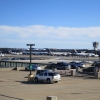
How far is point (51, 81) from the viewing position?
31562 mm

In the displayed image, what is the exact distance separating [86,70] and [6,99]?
99.4 feet

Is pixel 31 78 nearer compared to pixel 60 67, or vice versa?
pixel 31 78

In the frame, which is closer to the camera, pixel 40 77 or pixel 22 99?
pixel 22 99

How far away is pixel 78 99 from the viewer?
20.6 metres

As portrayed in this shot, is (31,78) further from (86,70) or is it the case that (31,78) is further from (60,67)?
→ (60,67)

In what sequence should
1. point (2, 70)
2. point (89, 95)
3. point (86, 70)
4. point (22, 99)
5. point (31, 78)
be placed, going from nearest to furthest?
point (22, 99)
point (89, 95)
point (31, 78)
point (86, 70)
point (2, 70)

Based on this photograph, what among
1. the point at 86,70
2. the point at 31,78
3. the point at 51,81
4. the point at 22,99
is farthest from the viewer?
the point at 86,70

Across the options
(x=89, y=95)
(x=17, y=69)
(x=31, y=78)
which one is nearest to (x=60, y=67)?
(x=17, y=69)

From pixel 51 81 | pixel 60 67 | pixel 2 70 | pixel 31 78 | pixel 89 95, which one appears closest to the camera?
pixel 89 95

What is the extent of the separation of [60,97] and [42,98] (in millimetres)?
1459

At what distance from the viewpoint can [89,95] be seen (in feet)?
74.1

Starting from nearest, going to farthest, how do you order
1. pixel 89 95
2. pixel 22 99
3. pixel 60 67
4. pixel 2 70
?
pixel 22 99
pixel 89 95
pixel 2 70
pixel 60 67

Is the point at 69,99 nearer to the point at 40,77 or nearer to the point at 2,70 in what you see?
the point at 40,77

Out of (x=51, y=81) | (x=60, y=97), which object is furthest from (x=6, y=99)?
(x=51, y=81)
